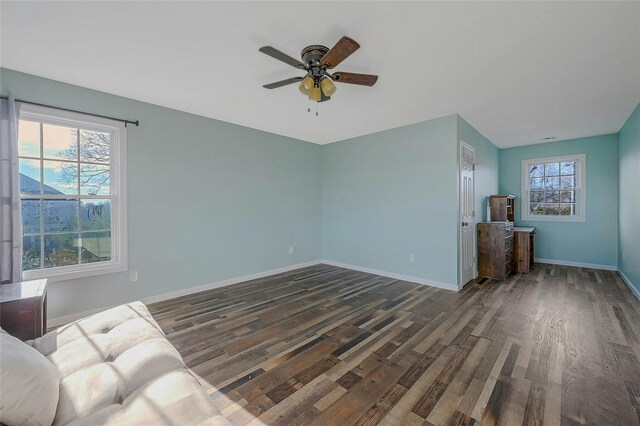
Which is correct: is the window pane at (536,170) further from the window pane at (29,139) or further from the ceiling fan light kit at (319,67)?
the window pane at (29,139)

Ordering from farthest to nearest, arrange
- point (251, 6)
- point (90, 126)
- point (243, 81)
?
point (90, 126) → point (243, 81) → point (251, 6)

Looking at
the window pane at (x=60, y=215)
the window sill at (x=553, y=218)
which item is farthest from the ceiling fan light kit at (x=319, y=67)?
the window sill at (x=553, y=218)

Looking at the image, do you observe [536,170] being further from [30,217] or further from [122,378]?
[30,217]

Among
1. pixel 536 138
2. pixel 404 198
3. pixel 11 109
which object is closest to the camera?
pixel 11 109

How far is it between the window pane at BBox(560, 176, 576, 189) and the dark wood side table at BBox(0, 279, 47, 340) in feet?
26.5

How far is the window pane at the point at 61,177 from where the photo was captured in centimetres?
285

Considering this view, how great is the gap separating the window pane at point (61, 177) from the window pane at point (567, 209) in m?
8.14

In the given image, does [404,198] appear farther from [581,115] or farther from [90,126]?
[90,126]

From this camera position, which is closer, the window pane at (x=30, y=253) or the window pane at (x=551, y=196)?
the window pane at (x=30, y=253)

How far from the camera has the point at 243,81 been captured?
2.83 m

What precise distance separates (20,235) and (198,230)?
67.5 inches

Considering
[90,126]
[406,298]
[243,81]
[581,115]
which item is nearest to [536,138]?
[581,115]

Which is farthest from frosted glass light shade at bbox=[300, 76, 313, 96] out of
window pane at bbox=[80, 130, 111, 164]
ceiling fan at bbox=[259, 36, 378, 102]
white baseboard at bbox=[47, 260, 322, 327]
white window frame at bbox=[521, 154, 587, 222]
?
white window frame at bbox=[521, 154, 587, 222]

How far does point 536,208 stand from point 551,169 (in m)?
0.86
